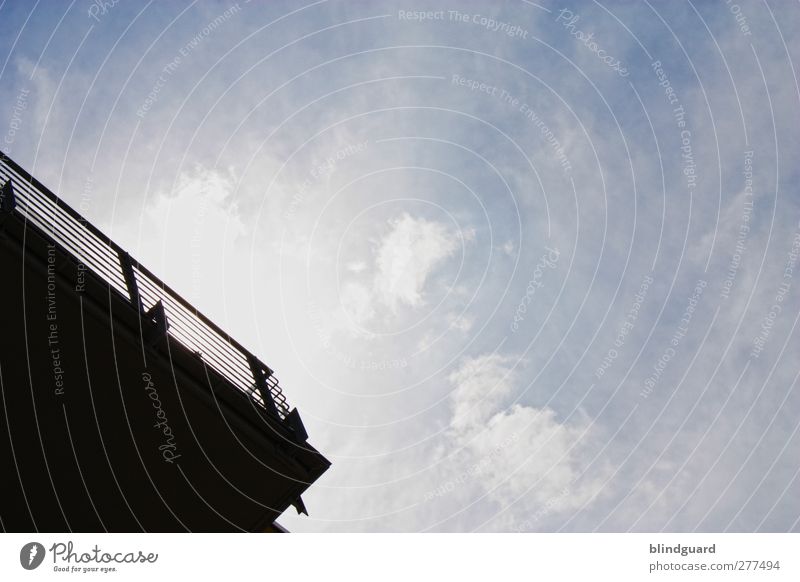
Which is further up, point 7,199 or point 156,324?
point 7,199

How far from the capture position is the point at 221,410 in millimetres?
10203

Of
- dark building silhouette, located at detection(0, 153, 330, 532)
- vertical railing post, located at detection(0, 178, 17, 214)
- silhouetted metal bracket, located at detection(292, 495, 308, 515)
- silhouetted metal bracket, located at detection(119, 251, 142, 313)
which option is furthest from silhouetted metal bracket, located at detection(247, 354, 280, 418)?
vertical railing post, located at detection(0, 178, 17, 214)

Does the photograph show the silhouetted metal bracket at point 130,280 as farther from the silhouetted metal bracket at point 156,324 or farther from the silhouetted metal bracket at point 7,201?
the silhouetted metal bracket at point 7,201

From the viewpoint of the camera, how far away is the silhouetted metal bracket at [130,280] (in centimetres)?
974

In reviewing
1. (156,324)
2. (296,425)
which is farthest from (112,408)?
(296,425)

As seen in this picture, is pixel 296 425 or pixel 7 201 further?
pixel 296 425

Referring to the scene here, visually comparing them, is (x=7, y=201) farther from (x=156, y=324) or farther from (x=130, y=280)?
(x=156, y=324)

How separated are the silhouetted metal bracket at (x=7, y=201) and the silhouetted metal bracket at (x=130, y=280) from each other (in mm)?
1918

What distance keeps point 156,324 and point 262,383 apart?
8.30 feet
